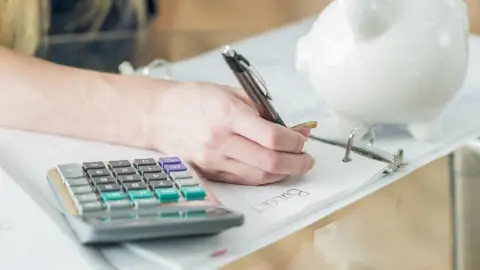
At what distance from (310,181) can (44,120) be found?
0.74ft

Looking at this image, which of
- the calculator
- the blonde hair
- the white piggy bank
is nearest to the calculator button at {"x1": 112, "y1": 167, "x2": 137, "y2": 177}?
the calculator

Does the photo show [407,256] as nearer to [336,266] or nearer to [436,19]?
[336,266]

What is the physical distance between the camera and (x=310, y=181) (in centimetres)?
56

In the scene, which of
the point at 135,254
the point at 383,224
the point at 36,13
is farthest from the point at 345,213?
the point at 36,13

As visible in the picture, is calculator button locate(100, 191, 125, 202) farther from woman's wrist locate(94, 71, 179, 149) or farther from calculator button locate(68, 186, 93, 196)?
woman's wrist locate(94, 71, 179, 149)

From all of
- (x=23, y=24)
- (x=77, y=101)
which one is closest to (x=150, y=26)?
(x=23, y=24)

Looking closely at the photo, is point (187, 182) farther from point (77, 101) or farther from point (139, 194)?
point (77, 101)

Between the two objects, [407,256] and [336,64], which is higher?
[336,64]

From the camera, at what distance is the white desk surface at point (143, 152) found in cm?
47

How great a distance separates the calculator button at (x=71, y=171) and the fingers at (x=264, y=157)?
98mm

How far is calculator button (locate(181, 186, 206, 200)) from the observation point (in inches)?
19.0

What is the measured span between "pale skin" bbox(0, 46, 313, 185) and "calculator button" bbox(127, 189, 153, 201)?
8cm

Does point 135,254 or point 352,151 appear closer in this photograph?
point 135,254

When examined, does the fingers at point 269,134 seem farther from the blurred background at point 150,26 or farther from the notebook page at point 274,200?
the blurred background at point 150,26
